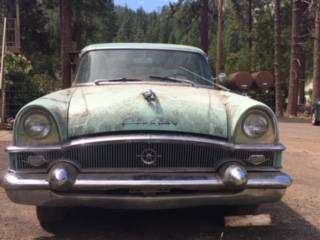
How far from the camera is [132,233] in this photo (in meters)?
6.05

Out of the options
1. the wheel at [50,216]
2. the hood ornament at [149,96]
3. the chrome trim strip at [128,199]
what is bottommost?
the wheel at [50,216]

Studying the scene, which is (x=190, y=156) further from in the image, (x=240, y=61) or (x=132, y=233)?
(x=240, y=61)

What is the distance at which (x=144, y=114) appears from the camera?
553cm

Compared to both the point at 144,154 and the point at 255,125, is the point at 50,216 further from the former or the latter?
the point at 255,125

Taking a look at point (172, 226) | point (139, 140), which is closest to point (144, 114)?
point (139, 140)

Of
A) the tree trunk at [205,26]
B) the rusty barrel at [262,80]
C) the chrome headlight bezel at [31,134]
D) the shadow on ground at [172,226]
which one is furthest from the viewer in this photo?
the tree trunk at [205,26]

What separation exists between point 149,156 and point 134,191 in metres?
0.30

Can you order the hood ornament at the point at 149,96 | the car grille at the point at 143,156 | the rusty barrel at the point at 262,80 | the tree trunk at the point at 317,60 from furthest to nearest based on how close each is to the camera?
the rusty barrel at the point at 262,80
the tree trunk at the point at 317,60
the hood ornament at the point at 149,96
the car grille at the point at 143,156

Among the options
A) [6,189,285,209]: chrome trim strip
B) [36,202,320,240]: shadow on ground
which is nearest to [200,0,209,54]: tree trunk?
[36,202,320,240]: shadow on ground

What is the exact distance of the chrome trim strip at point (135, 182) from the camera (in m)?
5.27

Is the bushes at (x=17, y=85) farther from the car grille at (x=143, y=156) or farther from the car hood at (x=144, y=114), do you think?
the car grille at (x=143, y=156)

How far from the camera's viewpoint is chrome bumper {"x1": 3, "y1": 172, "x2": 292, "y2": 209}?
529 cm

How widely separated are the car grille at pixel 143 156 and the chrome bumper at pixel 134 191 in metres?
0.08

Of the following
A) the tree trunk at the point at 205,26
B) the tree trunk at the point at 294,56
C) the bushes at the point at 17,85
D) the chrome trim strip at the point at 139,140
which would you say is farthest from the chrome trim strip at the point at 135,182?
the tree trunk at the point at 205,26
